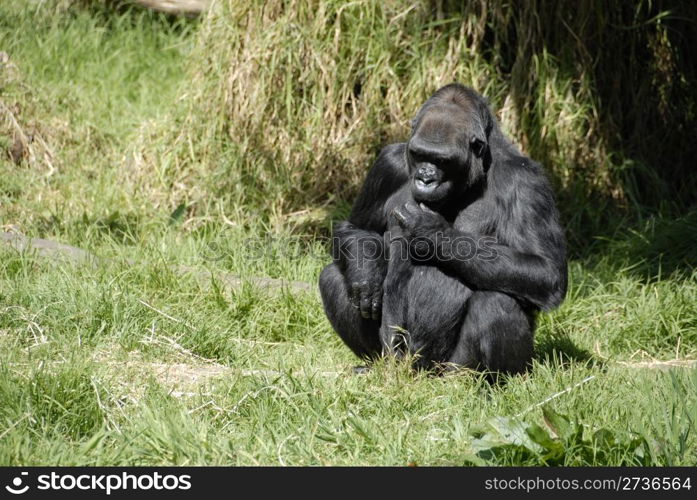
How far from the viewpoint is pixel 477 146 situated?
5285 millimetres

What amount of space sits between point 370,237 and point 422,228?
46 centimetres

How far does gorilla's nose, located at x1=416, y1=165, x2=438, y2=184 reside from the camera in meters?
5.15

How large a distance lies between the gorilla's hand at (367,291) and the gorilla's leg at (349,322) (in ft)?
0.32

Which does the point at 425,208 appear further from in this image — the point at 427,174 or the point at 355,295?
the point at 355,295

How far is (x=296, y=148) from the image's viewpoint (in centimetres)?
844

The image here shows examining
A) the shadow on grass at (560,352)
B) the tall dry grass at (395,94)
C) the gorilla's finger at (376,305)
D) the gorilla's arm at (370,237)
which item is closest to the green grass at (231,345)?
the shadow on grass at (560,352)

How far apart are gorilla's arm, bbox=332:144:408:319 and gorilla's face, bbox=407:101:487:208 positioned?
331 millimetres

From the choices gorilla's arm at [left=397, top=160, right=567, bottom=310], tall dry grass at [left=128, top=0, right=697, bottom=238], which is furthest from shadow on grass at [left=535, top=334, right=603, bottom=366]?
tall dry grass at [left=128, top=0, right=697, bottom=238]

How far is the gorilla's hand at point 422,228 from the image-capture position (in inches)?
206

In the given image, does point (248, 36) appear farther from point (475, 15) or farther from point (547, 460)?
point (547, 460)

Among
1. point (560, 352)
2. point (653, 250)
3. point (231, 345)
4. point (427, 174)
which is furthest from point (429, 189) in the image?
point (653, 250)

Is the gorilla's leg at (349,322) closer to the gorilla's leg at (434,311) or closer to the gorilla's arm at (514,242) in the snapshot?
the gorilla's leg at (434,311)

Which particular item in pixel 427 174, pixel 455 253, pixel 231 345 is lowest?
pixel 231 345

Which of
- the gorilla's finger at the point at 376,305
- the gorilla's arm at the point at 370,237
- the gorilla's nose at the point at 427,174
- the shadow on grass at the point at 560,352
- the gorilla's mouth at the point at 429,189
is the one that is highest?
the gorilla's nose at the point at 427,174
